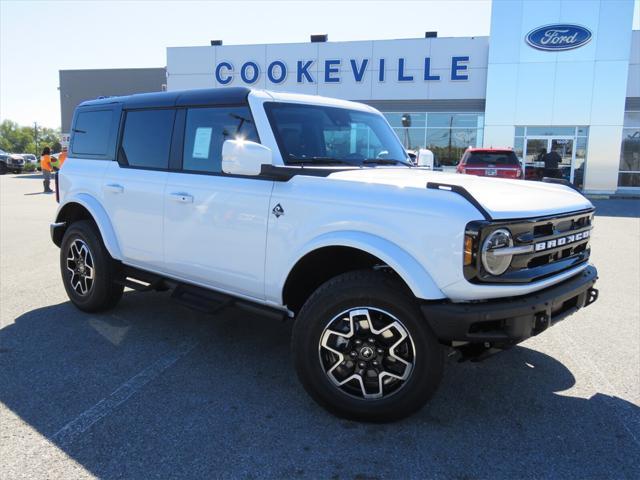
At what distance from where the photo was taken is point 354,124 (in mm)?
4391

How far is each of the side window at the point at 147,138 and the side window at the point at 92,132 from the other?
11.8 inches

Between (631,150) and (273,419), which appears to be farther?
(631,150)

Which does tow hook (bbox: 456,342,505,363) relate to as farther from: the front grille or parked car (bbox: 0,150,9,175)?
parked car (bbox: 0,150,9,175)

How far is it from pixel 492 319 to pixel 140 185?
3.08m

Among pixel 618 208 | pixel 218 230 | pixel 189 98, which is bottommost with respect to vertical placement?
pixel 618 208

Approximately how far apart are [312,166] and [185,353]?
184cm

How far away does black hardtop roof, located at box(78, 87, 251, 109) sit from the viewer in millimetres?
3916

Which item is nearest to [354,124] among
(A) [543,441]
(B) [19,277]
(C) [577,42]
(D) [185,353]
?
(D) [185,353]

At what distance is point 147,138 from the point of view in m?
4.57

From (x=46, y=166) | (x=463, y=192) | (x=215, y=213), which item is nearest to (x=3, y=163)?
(x=46, y=166)

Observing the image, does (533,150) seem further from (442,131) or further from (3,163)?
(3,163)

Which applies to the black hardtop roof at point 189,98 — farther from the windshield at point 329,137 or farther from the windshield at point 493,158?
the windshield at point 493,158

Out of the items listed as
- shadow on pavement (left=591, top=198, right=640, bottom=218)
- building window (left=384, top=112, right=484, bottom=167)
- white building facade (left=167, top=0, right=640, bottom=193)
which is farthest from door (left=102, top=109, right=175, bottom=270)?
building window (left=384, top=112, right=484, bottom=167)

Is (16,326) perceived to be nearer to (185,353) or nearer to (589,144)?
(185,353)
